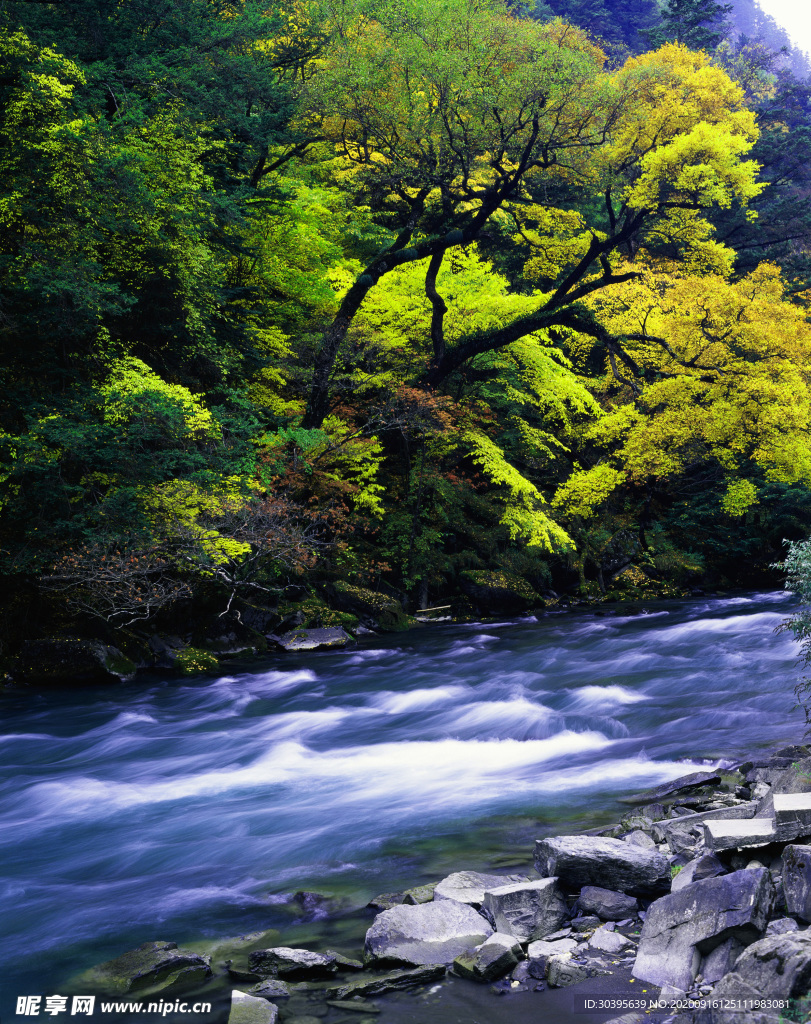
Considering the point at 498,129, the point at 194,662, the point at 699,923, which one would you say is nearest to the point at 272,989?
the point at 699,923

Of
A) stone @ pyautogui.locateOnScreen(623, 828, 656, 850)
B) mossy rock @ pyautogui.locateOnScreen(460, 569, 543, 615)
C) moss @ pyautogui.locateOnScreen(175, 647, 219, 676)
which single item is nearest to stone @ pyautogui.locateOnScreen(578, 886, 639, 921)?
stone @ pyautogui.locateOnScreen(623, 828, 656, 850)

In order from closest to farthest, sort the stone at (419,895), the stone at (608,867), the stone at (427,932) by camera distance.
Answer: the stone at (427,932), the stone at (608,867), the stone at (419,895)

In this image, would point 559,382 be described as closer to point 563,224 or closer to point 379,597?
point 563,224

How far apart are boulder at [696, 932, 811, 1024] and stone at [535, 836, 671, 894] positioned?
3.75ft

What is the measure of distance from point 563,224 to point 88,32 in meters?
11.3

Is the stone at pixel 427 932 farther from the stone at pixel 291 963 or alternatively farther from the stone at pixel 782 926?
the stone at pixel 782 926

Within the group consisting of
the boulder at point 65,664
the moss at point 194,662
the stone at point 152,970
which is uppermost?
the boulder at point 65,664

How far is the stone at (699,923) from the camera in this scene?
11.5 ft

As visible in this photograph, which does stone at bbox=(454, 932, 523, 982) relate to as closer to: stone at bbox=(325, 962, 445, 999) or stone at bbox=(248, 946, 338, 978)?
stone at bbox=(325, 962, 445, 999)

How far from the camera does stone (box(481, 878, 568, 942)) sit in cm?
419

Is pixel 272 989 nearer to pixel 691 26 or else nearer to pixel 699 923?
pixel 699 923

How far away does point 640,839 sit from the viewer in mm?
5145

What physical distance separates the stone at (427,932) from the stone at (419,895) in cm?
29

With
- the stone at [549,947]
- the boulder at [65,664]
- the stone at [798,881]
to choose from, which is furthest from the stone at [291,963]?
the boulder at [65,664]
